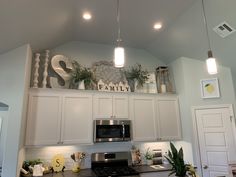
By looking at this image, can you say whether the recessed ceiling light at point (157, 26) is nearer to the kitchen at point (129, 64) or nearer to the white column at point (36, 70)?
the kitchen at point (129, 64)

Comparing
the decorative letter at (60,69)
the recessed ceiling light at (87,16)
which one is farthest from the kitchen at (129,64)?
the recessed ceiling light at (87,16)

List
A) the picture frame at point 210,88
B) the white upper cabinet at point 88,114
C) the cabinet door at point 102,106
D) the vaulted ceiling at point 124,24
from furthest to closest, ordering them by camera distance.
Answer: the picture frame at point 210,88 < the cabinet door at point 102,106 < the white upper cabinet at point 88,114 < the vaulted ceiling at point 124,24

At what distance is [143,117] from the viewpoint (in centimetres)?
392

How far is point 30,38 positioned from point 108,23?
1.40 metres

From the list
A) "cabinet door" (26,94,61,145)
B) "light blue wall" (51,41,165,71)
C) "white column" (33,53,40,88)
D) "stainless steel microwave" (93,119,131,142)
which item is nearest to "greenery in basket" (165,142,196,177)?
"stainless steel microwave" (93,119,131,142)

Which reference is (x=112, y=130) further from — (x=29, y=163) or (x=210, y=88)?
(x=210, y=88)

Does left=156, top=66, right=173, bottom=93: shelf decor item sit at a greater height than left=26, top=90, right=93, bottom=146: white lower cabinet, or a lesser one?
greater

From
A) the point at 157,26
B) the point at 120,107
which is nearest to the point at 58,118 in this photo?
the point at 120,107

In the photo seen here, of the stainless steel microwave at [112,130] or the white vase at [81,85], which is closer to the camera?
the stainless steel microwave at [112,130]

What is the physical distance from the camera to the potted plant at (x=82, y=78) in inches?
148

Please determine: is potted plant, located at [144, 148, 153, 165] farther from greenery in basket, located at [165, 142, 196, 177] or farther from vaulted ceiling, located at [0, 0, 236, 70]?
vaulted ceiling, located at [0, 0, 236, 70]

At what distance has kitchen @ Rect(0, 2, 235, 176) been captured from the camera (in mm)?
2848

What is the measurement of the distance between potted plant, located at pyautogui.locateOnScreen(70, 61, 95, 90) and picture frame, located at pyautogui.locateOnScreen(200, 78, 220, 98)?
2339 millimetres

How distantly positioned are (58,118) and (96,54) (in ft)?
5.67
